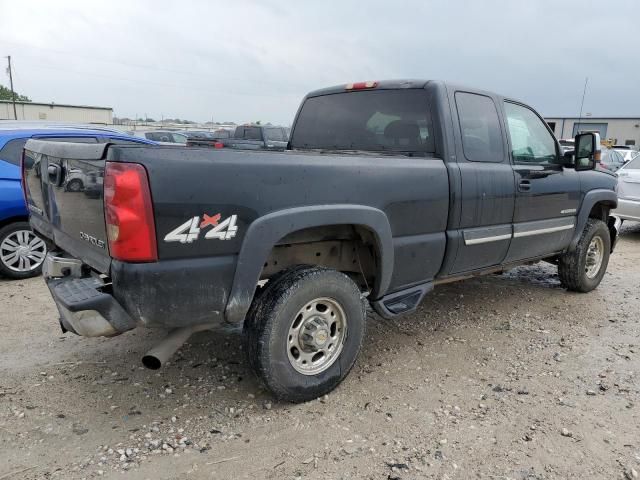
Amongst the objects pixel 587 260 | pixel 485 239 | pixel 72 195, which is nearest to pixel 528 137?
pixel 485 239

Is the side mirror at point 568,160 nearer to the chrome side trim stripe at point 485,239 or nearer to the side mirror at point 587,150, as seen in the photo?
the side mirror at point 587,150

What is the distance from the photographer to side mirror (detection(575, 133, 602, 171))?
4.70 m

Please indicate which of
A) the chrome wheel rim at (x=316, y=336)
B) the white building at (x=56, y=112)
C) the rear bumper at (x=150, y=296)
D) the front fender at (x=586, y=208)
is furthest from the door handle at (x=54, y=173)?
the white building at (x=56, y=112)

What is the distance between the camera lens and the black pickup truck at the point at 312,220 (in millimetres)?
2439

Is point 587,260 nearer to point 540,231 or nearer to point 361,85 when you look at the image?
point 540,231

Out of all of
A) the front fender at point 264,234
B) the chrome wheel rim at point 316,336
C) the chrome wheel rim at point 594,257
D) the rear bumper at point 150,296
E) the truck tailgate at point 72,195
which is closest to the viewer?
the rear bumper at point 150,296

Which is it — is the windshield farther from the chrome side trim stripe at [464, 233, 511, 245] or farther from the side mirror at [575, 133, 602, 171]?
the side mirror at [575, 133, 602, 171]

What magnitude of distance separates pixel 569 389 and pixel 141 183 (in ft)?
9.65

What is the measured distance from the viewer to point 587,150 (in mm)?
4727

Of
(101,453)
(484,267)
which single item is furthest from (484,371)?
(101,453)

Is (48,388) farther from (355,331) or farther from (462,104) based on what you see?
(462,104)

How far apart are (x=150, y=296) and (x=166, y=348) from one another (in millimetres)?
428

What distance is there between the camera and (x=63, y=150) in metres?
2.79

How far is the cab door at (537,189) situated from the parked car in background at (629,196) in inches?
187
